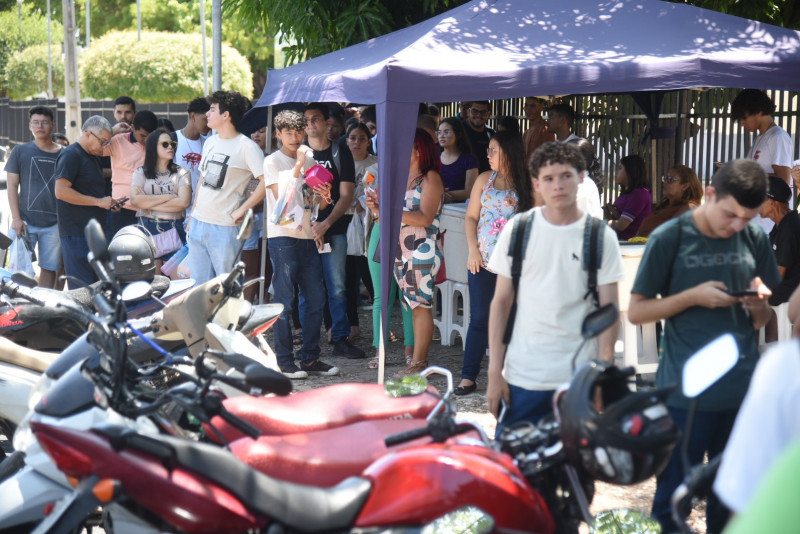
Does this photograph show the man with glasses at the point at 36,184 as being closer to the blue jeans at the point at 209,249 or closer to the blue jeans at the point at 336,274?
A: the blue jeans at the point at 209,249

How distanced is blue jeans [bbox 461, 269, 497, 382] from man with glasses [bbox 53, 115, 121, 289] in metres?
Result: 3.72

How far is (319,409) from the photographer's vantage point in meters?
3.82

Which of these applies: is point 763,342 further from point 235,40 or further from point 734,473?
point 235,40

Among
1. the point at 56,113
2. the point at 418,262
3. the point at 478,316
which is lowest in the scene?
the point at 478,316

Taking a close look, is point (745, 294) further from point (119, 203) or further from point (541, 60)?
point (119, 203)

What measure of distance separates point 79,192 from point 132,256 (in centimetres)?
378

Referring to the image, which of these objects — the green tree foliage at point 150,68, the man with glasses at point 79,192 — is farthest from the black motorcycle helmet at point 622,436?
the green tree foliage at point 150,68

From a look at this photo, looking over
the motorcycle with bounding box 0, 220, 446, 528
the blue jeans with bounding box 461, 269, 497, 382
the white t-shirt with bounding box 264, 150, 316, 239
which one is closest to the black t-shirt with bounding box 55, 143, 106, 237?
the white t-shirt with bounding box 264, 150, 316, 239

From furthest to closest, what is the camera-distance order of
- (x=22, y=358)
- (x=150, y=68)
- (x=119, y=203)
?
(x=150, y=68)
(x=119, y=203)
(x=22, y=358)

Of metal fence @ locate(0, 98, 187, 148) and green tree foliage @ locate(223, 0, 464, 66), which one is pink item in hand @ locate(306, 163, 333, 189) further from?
metal fence @ locate(0, 98, 187, 148)

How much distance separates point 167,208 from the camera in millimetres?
8766

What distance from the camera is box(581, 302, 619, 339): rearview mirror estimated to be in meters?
3.16

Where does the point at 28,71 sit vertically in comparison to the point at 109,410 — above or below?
above

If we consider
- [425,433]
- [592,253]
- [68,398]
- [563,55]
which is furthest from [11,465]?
[563,55]
